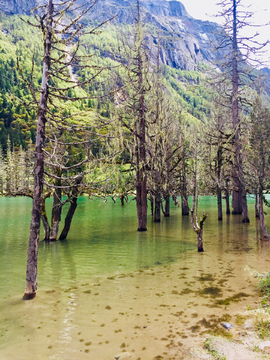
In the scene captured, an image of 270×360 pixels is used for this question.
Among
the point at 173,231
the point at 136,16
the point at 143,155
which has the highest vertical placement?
the point at 136,16

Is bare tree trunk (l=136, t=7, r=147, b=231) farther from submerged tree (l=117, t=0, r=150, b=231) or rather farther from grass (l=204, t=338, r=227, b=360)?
grass (l=204, t=338, r=227, b=360)

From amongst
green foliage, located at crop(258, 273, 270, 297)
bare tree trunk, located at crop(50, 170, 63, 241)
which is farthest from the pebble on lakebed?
bare tree trunk, located at crop(50, 170, 63, 241)

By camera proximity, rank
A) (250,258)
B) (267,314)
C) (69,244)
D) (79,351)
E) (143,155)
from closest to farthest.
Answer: (79,351) < (267,314) < (250,258) < (69,244) < (143,155)

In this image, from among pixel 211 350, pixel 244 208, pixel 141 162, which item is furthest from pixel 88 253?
pixel 244 208

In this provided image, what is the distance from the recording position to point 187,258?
13.3m

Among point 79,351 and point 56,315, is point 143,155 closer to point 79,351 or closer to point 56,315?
point 56,315

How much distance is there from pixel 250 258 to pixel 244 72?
16389mm

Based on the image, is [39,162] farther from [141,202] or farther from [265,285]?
[141,202]

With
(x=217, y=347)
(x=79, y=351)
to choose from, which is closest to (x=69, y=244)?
(x=79, y=351)

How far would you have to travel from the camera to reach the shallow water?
19.1 feet

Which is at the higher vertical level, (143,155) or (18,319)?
(143,155)

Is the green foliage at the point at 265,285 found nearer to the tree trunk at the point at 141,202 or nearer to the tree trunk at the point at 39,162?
the tree trunk at the point at 39,162

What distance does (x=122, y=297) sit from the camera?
Answer: 852 centimetres

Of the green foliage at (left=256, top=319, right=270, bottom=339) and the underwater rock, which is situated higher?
the green foliage at (left=256, top=319, right=270, bottom=339)
